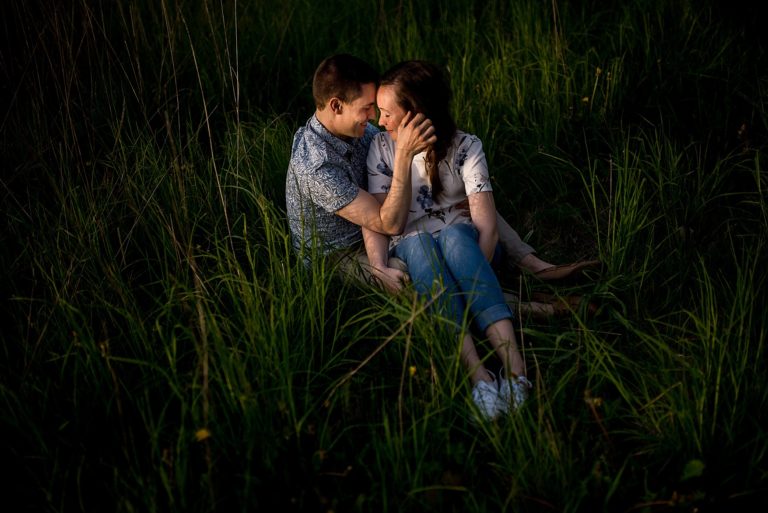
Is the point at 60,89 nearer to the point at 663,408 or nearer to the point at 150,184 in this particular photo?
the point at 150,184

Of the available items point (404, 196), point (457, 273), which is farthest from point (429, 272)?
point (404, 196)

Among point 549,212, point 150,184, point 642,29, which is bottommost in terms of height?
point 549,212

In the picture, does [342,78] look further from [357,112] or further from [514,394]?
[514,394]

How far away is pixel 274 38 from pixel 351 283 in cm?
227

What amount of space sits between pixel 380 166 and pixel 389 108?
11.0 inches

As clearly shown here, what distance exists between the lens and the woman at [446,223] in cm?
233

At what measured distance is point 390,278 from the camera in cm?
259

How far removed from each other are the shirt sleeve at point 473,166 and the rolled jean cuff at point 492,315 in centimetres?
58

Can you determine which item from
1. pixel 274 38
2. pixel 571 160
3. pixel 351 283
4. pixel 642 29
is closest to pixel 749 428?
pixel 351 283

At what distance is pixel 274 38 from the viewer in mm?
4219

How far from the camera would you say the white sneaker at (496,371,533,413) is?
2.04 meters

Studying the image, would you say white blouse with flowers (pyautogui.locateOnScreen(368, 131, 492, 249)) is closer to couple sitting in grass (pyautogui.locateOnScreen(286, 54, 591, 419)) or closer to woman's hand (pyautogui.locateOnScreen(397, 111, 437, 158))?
couple sitting in grass (pyautogui.locateOnScreen(286, 54, 591, 419))

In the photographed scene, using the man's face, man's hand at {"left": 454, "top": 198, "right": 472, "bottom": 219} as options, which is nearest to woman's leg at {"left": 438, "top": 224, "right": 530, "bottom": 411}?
man's hand at {"left": 454, "top": 198, "right": 472, "bottom": 219}

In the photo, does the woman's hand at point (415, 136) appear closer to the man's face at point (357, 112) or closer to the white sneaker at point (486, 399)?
the man's face at point (357, 112)
